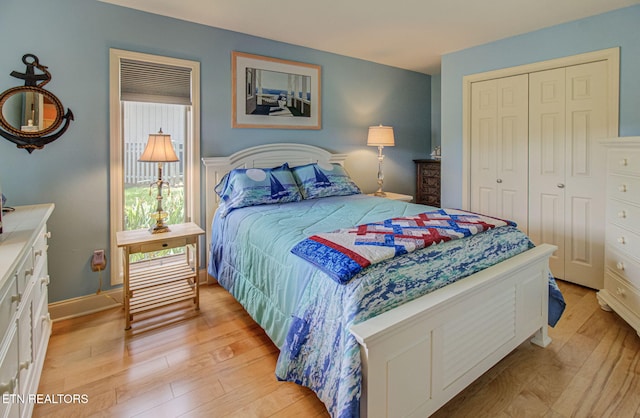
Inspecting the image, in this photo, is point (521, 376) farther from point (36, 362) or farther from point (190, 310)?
point (36, 362)

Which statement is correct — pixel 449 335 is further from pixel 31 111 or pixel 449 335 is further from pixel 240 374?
pixel 31 111

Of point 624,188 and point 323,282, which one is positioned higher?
point 624,188

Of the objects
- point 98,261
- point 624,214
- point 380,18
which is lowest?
point 98,261

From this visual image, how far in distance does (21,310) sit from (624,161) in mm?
3425

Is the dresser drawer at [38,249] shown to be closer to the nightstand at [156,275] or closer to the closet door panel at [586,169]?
the nightstand at [156,275]

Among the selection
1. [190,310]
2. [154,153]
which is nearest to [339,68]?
[154,153]

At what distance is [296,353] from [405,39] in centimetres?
320

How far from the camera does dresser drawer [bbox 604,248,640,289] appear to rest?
212 centimetres

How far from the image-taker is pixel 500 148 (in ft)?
11.6

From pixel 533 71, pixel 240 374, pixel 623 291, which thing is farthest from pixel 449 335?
pixel 533 71

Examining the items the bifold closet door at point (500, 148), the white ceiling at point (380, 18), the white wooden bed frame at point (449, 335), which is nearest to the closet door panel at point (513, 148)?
the bifold closet door at point (500, 148)

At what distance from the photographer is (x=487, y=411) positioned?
1562 millimetres

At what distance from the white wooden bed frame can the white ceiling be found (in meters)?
2.00

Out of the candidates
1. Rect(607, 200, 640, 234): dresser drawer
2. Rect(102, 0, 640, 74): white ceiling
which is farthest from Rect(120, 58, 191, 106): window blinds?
Rect(607, 200, 640, 234): dresser drawer
